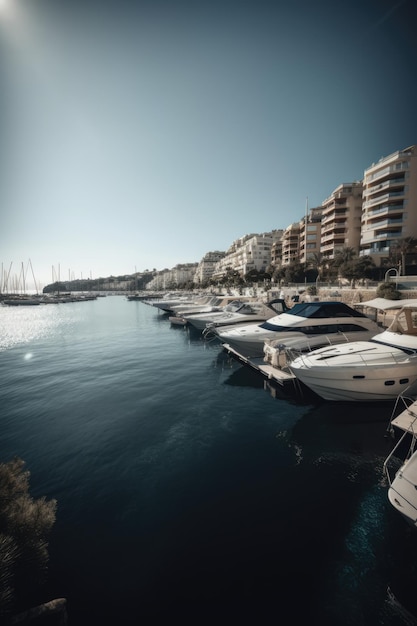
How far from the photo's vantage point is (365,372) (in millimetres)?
9422

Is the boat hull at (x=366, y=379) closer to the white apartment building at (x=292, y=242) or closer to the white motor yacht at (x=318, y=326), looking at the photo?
the white motor yacht at (x=318, y=326)

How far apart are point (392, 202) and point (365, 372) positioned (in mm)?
57685

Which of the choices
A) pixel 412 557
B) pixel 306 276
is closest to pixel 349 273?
pixel 306 276

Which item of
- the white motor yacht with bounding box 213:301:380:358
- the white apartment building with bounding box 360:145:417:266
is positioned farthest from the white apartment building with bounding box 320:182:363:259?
the white motor yacht with bounding box 213:301:380:358

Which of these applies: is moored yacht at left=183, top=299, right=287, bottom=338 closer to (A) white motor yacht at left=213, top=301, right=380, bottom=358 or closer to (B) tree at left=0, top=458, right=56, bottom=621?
(A) white motor yacht at left=213, top=301, right=380, bottom=358

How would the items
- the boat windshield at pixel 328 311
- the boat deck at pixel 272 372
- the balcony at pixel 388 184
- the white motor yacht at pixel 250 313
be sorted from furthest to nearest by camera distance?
the balcony at pixel 388 184
the white motor yacht at pixel 250 313
the boat windshield at pixel 328 311
the boat deck at pixel 272 372

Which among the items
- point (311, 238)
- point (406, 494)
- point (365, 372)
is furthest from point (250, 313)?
point (311, 238)

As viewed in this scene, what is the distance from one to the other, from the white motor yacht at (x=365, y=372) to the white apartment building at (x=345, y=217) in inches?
2248

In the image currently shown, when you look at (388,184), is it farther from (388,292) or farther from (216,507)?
(216,507)

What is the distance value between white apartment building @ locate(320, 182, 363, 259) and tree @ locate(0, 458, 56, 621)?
6735 cm

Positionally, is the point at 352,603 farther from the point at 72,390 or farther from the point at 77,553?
the point at 72,390

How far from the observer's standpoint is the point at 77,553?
499 cm

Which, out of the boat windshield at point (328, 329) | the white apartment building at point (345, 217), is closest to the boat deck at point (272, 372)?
the boat windshield at point (328, 329)

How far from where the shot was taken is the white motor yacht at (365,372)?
9.44 meters
